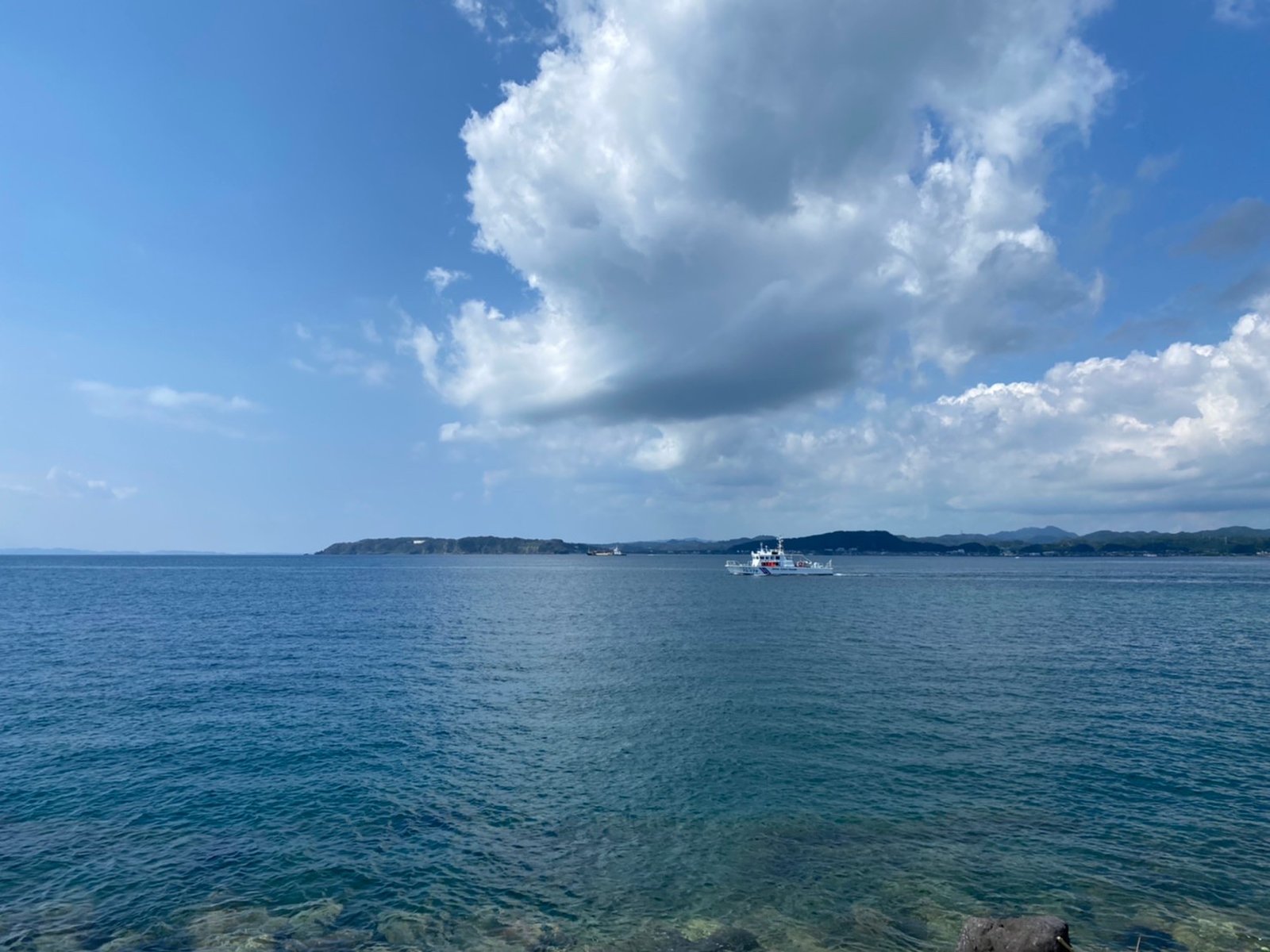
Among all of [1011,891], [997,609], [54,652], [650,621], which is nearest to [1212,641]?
[997,609]

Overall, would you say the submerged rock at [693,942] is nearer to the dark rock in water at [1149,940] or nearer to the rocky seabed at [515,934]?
the rocky seabed at [515,934]

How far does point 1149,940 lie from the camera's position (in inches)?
877

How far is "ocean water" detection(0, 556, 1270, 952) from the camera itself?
24.1 meters

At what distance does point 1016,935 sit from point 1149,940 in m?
8.55

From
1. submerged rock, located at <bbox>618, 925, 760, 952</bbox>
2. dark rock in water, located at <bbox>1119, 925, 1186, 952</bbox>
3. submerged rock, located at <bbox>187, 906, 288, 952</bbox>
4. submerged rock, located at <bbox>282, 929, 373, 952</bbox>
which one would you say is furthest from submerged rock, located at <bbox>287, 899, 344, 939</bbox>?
dark rock in water, located at <bbox>1119, 925, 1186, 952</bbox>

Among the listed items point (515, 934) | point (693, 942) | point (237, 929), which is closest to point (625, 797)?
point (515, 934)

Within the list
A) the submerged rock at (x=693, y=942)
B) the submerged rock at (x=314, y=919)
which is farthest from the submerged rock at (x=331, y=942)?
the submerged rock at (x=693, y=942)

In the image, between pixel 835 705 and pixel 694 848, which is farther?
pixel 835 705

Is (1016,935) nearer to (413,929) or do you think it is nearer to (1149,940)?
(1149,940)

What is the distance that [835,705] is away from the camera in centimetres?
5281

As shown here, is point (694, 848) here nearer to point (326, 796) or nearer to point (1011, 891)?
point (1011, 891)

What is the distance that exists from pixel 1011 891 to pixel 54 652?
9646 centimetres

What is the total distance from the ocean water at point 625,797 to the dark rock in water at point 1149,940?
0.15m

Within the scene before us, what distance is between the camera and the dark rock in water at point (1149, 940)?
2172cm
